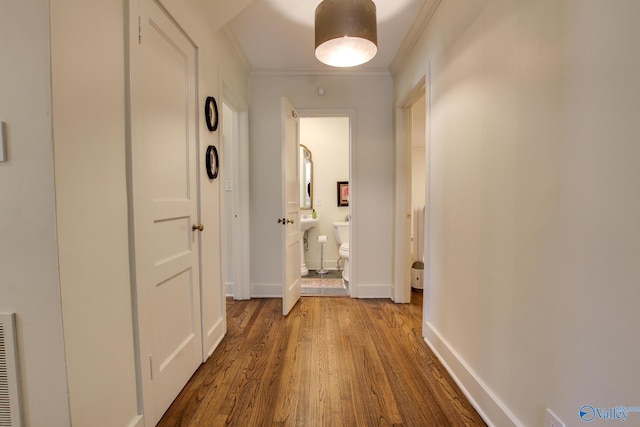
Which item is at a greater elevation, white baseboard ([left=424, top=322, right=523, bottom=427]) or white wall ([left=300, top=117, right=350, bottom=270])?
white wall ([left=300, top=117, right=350, bottom=270])

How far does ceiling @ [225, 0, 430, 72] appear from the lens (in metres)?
2.01

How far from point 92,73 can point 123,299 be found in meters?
0.84

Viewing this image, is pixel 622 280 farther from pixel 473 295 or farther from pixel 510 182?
pixel 473 295

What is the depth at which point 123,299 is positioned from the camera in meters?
1.14

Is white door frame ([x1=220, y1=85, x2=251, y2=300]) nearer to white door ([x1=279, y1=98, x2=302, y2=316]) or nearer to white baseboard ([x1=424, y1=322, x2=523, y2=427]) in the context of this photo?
white door ([x1=279, y1=98, x2=302, y2=316])

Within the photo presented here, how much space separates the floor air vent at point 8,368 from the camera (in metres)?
0.84

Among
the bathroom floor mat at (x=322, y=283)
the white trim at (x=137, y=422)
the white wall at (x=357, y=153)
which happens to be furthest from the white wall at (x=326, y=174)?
the white trim at (x=137, y=422)

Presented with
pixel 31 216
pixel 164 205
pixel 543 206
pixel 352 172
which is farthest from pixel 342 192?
pixel 31 216

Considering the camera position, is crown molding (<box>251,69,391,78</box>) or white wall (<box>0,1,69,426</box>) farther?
crown molding (<box>251,69,391,78</box>)

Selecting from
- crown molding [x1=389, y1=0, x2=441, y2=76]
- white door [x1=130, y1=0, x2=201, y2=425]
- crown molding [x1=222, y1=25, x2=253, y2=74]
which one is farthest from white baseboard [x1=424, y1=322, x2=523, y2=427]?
crown molding [x1=222, y1=25, x2=253, y2=74]

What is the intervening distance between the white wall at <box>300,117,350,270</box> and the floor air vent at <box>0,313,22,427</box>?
363 centimetres

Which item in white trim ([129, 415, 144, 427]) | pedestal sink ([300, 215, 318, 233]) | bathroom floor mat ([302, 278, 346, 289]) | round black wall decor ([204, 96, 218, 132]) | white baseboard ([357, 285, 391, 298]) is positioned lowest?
bathroom floor mat ([302, 278, 346, 289])

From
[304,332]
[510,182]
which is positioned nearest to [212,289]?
[304,332]

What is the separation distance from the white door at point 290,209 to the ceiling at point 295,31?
1.60 ft
